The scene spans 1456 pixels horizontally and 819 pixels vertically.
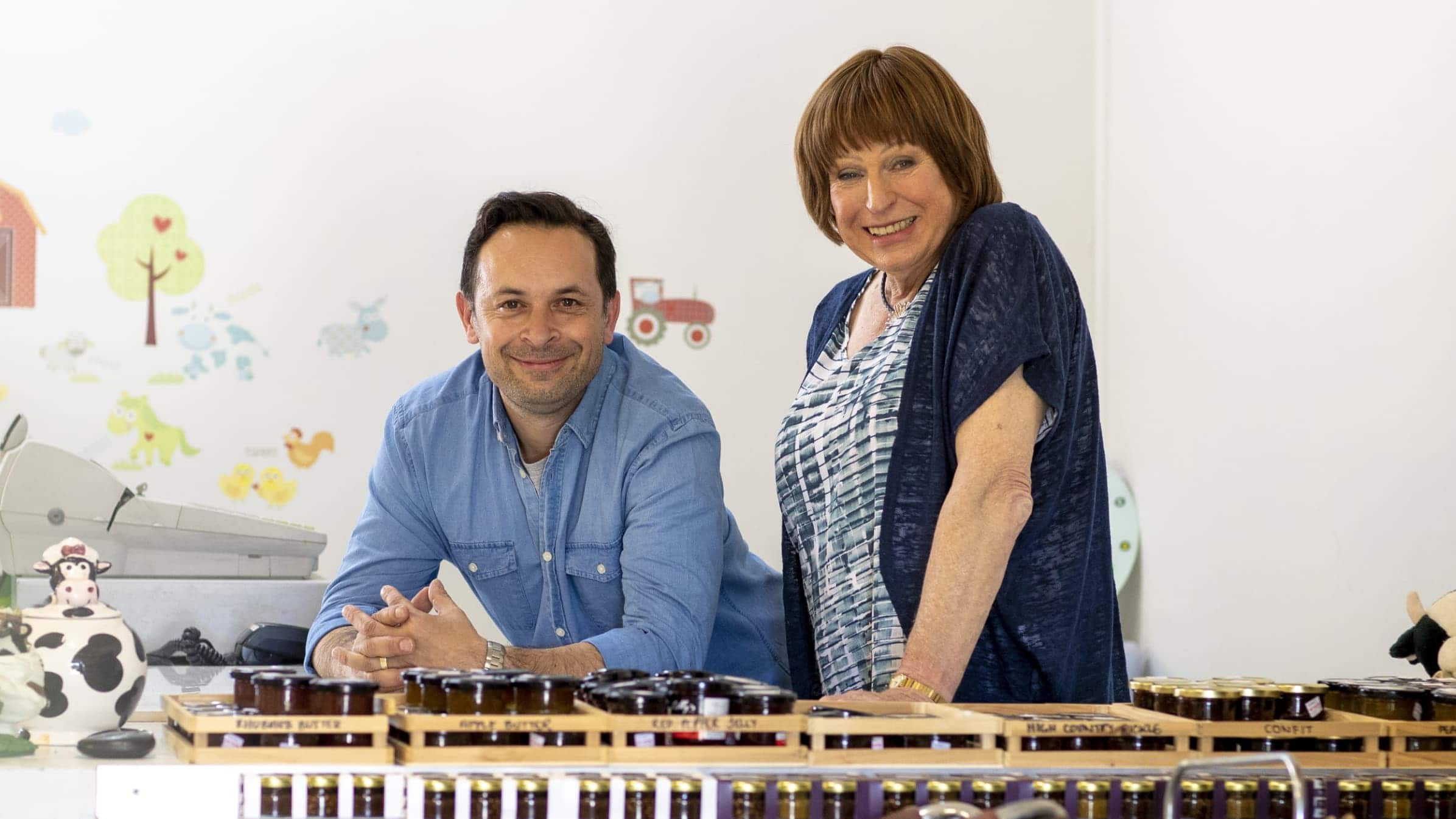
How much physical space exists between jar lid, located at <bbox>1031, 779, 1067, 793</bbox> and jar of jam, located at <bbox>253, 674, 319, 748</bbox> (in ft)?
1.92

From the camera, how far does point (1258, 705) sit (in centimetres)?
131

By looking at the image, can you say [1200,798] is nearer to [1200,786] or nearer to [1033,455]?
[1200,786]

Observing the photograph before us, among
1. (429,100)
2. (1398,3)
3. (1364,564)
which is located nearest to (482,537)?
(1364,564)

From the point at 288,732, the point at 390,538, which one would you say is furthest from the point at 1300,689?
the point at 390,538

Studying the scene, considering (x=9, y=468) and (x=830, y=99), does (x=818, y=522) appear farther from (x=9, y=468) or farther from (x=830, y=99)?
(x=9, y=468)

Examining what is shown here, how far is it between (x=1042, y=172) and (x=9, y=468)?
112 inches

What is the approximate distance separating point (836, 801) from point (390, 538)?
1119mm

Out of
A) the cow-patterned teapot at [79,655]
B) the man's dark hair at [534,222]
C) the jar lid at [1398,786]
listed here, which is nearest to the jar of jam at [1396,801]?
the jar lid at [1398,786]

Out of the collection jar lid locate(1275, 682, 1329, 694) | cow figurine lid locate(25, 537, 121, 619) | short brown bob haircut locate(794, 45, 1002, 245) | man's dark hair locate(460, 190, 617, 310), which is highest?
short brown bob haircut locate(794, 45, 1002, 245)

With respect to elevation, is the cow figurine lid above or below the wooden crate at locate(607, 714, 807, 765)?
above

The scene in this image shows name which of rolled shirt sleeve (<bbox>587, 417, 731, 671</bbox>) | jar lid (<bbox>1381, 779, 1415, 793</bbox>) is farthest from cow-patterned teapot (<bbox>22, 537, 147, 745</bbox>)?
jar lid (<bbox>1381, 779, 1415, 793</bbox>)

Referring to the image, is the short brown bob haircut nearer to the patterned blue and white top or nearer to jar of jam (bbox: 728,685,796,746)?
the patterned blue and white top

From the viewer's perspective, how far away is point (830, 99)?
1.87m

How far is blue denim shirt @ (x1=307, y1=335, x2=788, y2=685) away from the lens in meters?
2.01
